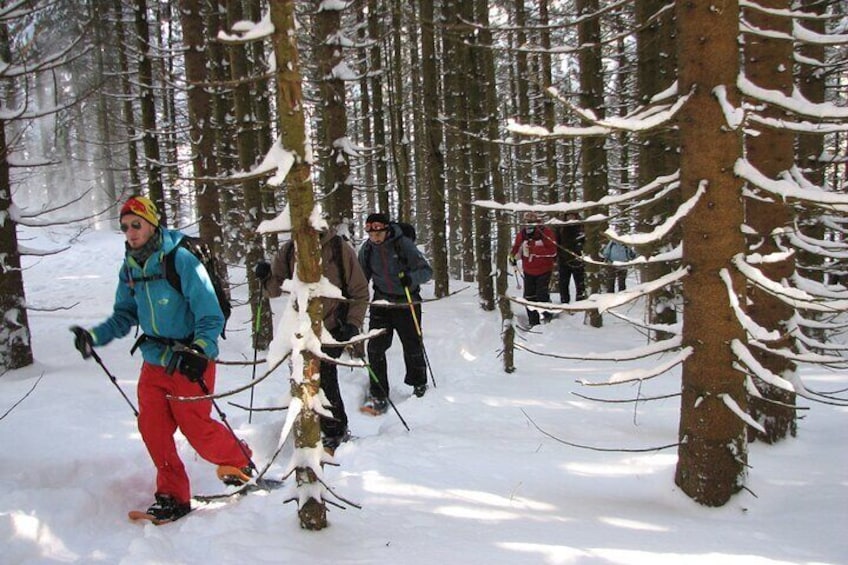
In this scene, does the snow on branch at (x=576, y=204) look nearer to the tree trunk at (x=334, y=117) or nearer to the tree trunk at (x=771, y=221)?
the tree trunk at (x=771, y=221)

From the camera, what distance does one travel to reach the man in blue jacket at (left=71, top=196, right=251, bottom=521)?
3705 mm

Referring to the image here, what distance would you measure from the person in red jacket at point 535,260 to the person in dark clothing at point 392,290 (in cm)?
431

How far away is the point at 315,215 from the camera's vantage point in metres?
2.70

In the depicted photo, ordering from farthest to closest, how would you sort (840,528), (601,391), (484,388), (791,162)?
(484,388), (601,391), (791,162), (840,528)

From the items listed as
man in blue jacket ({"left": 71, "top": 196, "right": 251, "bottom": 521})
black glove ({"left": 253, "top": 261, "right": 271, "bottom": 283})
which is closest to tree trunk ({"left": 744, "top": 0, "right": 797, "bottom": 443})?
man in blue jacket ({"left": 71, "top": 196, "right": 251, "bottom": 521})

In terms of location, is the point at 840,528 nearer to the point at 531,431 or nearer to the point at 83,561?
the point at 531,431

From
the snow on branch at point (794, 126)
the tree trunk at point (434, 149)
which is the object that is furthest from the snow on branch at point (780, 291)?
the tree trunk at point (434, 149)

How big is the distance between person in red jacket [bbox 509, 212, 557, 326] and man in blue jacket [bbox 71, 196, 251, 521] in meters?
7.52

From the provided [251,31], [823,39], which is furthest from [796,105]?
[251,31]

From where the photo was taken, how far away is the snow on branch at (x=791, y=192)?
2.61 m

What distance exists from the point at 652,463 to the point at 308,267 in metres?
2.86

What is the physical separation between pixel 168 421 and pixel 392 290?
323 cm

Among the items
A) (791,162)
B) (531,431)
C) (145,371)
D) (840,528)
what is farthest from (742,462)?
(145,371)

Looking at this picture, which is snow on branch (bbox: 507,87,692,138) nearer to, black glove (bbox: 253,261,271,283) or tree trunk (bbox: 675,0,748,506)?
tree trunk (bbox: 675,0,748,506)
